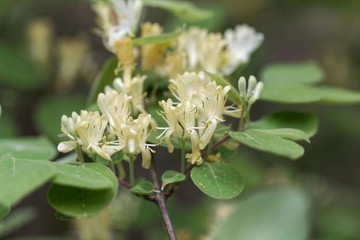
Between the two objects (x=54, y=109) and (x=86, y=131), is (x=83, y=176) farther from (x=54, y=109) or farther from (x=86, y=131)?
(x=54, y=109)

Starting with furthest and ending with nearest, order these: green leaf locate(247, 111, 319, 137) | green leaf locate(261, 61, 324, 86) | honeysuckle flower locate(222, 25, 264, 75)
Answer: green leaf locate(261, 61, 324, 86) → honeysuckle flower locate(222, 25, 264, 75) → green leaf locate(247, 111, 319, 137)

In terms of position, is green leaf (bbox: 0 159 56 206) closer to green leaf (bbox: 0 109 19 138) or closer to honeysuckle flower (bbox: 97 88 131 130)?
honeysuckle flower (bbox: 97 88 131 130)

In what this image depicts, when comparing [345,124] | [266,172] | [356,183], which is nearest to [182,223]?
[266,172]

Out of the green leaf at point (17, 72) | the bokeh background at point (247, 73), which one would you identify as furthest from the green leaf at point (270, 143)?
the green leaf at point (17, 72)

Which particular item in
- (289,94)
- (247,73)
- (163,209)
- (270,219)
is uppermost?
(289,94)

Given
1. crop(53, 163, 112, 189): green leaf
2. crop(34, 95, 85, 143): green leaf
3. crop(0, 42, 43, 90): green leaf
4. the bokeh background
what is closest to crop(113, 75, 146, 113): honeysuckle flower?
crop(53, 163, 112, 189): green leaf

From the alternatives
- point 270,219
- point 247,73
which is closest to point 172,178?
point 270,219
